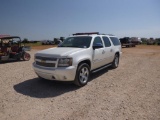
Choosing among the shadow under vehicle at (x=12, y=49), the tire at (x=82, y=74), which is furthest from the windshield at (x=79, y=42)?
the shadow under vehicle at (x=12, y=49)

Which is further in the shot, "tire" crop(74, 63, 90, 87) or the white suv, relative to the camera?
"tire" crop(74, 63, 90, 87)

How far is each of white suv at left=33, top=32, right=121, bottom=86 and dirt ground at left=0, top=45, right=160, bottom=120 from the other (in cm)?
50

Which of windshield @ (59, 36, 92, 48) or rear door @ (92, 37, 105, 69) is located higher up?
windshield @ (59, 36, 92, 48)

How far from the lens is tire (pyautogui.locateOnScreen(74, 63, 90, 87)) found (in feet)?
19.2

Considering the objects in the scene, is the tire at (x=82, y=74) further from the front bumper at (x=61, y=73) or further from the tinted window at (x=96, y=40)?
the tinted window at (x=96, y=40)

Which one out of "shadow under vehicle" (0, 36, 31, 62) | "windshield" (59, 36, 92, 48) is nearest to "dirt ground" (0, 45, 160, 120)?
"windshield" (59, 36, 92, 48)

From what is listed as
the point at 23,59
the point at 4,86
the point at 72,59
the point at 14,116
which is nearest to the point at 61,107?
the point at 14,116

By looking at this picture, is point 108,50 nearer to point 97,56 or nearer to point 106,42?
point 106,42

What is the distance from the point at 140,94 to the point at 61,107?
2.56 m

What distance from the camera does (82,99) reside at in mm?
5000

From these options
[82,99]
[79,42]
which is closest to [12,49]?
[79,42]

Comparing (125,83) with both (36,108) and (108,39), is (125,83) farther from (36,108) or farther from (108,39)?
(36,108)

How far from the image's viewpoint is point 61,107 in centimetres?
448

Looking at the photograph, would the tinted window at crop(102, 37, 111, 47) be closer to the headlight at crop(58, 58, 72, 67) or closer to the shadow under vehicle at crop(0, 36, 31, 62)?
the headlight at crop(58, 58, 72, 67)
